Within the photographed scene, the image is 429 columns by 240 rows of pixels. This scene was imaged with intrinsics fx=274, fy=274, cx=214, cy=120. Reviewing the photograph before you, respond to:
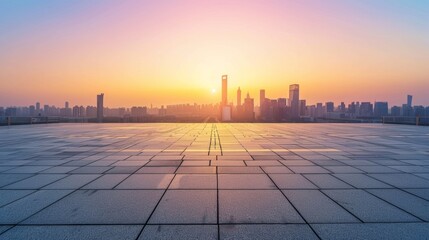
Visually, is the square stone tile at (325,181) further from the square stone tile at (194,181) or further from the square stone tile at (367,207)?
the square stone tile at (194,181)

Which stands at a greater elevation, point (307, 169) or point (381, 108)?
point (381, 108)

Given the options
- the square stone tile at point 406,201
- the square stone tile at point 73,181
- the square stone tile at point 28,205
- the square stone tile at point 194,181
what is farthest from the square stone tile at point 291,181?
the square stone tile at point 28,205

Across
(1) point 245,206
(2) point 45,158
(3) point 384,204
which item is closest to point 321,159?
(3) point 384,204

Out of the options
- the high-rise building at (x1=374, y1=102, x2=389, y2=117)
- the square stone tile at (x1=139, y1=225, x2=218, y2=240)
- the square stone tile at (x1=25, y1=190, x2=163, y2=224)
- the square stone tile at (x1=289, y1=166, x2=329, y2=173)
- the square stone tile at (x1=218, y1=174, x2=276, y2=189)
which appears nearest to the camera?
the square stone tile at (x1=139, y1=225, x2=218, y2=240)

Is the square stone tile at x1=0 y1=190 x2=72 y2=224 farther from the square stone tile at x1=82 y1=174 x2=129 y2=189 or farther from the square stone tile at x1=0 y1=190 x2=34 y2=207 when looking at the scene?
the square stone tile at x1=82 y1=174 x2=129 y2=189

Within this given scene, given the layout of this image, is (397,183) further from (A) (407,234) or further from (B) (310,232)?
(B) (310,232)

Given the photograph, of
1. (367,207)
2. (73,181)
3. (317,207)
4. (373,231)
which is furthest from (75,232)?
(367,207)

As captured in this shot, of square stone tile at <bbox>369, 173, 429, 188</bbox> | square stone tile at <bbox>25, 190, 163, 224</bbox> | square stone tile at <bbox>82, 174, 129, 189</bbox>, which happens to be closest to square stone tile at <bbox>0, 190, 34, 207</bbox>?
square stone tile at <bbox>25, 190, 163, 224</bbox>

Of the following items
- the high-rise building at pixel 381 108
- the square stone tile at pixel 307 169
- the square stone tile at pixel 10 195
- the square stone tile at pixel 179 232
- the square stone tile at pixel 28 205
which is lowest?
the square stone tile at pixel 179 232

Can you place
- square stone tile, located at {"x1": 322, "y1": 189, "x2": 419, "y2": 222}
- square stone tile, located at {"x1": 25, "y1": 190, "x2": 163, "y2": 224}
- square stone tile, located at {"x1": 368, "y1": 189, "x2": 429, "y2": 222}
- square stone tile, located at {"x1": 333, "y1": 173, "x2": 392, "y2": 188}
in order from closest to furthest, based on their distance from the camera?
square stone tile, located at {"x1": 25, "y1": 190, "x2": 163, "y2": 224} → square stone tile, located at {"x1": 322, "y1": 189, "x2": 419, "y2": 222} → square stone tile, located at {"x1": 368, "y1": 189, "x2": 429, "y2": 222} → square stone tile, located at {"x1": 333, "y1": 173, "x2": 392, "y2": 188}

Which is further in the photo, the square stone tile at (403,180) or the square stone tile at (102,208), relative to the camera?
the square stone tile at (403,180)

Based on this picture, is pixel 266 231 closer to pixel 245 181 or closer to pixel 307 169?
pixel 245 181
